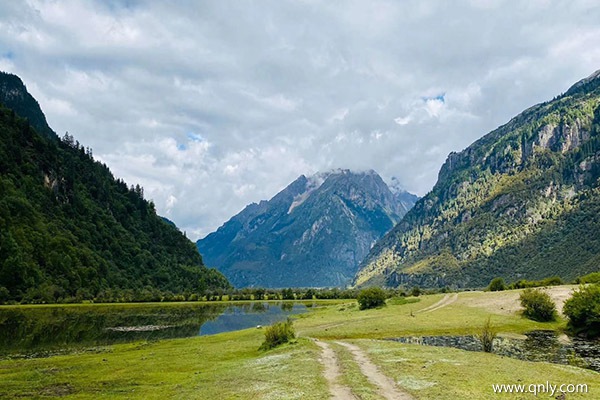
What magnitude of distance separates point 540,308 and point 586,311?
40.9ft

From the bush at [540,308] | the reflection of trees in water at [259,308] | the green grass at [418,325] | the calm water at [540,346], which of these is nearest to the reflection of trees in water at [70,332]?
the green grass at [418,325]

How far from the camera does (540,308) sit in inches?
2630

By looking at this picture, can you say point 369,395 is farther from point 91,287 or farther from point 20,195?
point 20,195

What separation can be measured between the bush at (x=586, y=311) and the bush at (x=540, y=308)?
7.62m

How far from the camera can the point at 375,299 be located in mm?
95688

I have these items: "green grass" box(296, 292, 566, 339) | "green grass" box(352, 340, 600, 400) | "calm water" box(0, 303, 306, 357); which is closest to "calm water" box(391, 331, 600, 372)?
"green grass" box(296, 292, 566, 339)

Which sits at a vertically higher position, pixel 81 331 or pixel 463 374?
pixel 81 331

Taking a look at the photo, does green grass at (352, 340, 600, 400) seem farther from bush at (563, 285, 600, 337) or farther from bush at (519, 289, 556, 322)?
bush at (519, 289, 556, 322)

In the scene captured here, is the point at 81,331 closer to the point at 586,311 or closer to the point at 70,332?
the point at 70,332

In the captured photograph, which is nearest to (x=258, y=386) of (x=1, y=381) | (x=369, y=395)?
(x=369, y=395)

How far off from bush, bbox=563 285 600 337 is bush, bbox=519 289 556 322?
7622 millimetres

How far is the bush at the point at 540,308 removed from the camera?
6675cm

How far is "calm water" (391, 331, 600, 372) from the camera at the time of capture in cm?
3848

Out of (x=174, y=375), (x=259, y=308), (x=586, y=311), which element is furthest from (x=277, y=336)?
(x=259, y=308)
